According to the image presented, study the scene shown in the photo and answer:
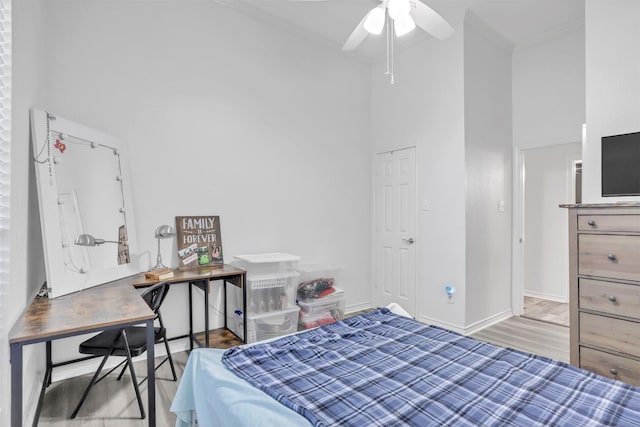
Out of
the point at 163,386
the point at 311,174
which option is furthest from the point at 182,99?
the point at 163,386

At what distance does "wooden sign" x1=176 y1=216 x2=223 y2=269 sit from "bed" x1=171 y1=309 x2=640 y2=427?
1.53 m

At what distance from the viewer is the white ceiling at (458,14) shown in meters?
3.23

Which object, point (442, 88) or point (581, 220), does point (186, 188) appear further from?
point (581, 220)

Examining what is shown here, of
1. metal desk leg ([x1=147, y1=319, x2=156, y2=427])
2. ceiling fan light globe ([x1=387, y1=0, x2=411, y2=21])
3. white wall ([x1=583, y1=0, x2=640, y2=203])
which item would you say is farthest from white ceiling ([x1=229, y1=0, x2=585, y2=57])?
metal desk leg ([x1=147, y1=319, x2=156, y2=427])

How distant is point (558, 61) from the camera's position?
145 inches

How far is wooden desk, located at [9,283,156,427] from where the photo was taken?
1.37 m

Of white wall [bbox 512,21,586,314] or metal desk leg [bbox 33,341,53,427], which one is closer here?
metal desk leg [bbox 33,341,53,427]

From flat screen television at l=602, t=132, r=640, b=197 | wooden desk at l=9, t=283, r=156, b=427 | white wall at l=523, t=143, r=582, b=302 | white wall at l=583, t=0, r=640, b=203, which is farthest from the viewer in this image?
white wall at l=523, t=143, r=582, b=302

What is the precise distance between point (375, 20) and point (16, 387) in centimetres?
260

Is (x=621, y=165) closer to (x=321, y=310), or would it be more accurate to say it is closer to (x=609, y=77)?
(x=609, y=77)

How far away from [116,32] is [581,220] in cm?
360

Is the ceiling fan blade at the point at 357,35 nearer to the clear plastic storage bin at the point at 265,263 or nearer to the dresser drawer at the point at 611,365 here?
the clear plastic storage bin at the point at 265,263

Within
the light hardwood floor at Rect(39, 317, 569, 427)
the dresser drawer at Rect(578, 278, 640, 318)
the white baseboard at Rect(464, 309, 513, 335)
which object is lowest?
the white baseboard at Rect(464, 309, 513, 335)

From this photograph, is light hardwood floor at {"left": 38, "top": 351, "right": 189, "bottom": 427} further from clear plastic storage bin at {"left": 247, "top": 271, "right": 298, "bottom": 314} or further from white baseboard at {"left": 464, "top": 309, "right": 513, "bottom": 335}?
white baseboard at {"left": 464, "top": 309, "right": 513, "bottom": 335}
